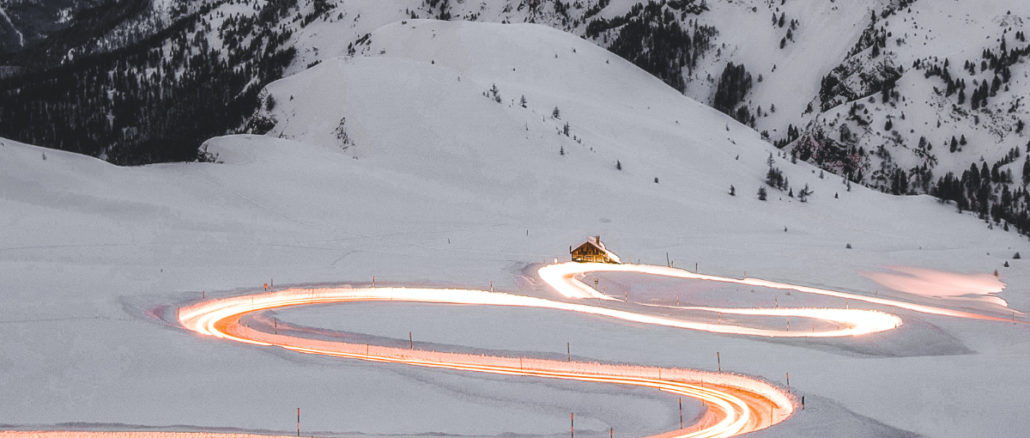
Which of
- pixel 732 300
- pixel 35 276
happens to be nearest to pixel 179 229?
pixel 35 276

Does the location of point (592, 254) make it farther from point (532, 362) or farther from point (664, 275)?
point (532, 362)

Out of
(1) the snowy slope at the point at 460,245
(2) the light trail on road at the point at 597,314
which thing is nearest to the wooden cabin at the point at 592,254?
(2) the light trail on road at the point at 597,314

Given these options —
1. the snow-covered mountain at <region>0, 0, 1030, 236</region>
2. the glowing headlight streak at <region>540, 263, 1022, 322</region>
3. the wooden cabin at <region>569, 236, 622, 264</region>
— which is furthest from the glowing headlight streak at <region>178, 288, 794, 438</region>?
the snow-covered mountain at <region>0, 0, 1030, 236</region>

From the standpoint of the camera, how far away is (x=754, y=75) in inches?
4771

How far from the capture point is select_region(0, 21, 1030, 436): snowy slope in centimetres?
2566

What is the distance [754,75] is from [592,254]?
7161 centimetres

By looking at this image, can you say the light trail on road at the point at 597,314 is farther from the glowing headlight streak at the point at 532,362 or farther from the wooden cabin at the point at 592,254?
the wooden cabin at the point at 592,254

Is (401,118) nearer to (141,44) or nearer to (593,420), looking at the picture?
(593,420)

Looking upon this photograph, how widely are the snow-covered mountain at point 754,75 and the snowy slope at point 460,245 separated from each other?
10.3 meters

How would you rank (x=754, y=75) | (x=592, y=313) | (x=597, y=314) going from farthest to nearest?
(x=754, y=75)
(x=592, y=313)
(x=597, y=314)

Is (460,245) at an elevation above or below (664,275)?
above

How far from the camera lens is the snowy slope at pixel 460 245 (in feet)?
84.2

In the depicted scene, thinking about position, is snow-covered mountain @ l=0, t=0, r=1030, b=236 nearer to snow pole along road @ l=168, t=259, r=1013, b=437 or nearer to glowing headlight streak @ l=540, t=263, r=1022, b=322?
glowing headlight streak @ l=540, t=263, r=1022, b=322

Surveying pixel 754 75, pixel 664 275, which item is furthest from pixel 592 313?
pixel 754 75
